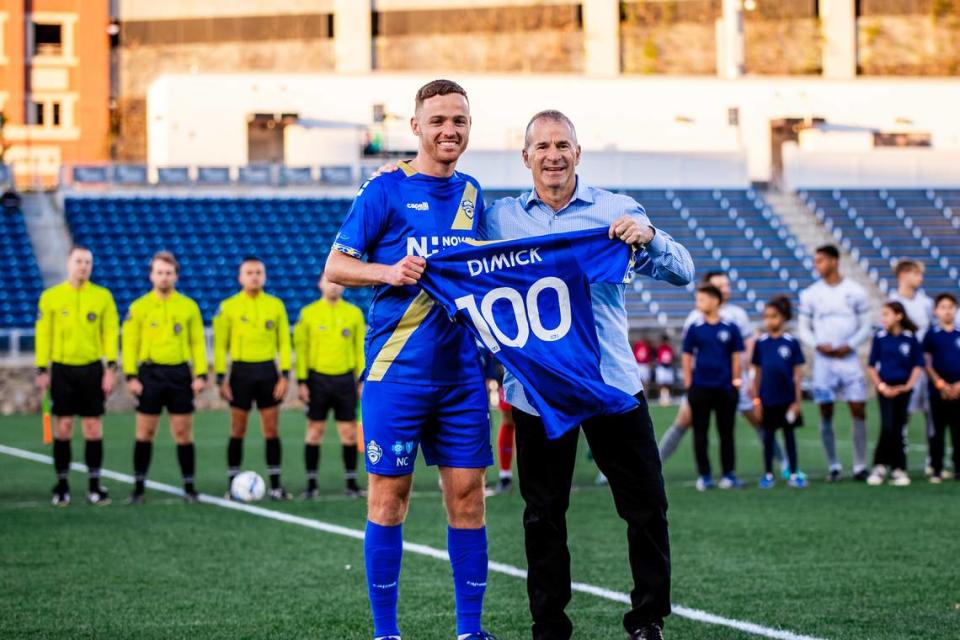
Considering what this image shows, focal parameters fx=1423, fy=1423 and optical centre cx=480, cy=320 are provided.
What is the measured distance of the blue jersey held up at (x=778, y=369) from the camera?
13.1 metres

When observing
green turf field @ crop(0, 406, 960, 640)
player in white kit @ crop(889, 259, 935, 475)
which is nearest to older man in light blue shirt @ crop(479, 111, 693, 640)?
green turf field @ crop(0, 406, 960, 640)

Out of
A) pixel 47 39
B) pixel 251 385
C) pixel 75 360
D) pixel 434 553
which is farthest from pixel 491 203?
pixel 47 39

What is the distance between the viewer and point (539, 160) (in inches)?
211

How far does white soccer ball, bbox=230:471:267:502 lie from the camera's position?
12039mm

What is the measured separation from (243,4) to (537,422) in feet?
154

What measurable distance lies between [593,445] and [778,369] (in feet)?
26.1

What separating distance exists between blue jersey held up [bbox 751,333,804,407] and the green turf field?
85 centimetres

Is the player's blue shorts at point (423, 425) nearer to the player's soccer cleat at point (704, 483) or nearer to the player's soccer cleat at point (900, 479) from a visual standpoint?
the player's soccer cleat at point (704, 483)

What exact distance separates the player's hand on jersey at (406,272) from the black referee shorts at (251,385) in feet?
24.3

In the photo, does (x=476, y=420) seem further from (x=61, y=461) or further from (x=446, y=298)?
(x=61, y=461)

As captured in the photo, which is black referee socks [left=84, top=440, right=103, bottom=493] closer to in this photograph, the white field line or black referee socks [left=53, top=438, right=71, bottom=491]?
black referee socks [left=53, top=438, right=71, bottom=491]

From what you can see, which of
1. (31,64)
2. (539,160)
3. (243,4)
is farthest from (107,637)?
(31,64)

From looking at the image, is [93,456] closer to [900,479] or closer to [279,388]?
[279,388]

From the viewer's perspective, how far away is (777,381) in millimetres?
→ 13117
